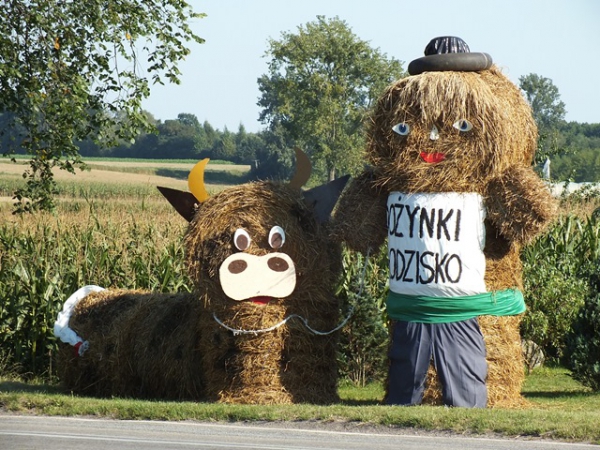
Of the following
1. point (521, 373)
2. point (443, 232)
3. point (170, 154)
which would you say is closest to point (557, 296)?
point (521, 373)

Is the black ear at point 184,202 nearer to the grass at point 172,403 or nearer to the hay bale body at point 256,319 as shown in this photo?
the hay bale body at point 256,319

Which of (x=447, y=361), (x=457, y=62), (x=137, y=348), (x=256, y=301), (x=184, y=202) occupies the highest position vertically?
(x=457, y=62)

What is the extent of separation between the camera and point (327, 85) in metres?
46.6

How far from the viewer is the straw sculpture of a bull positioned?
30.1 feet

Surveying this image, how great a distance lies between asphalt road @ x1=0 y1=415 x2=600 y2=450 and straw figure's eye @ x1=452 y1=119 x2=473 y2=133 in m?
2.70

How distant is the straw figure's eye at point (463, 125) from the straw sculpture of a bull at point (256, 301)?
59.9 inches

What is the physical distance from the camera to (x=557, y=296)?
12578 mm

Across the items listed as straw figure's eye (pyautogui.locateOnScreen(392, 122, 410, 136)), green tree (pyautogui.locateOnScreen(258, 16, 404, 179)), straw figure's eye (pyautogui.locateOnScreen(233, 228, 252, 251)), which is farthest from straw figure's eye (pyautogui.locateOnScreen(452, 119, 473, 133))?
green tree (pyautogui.locateOnScreen(258, 16, 404, 179))

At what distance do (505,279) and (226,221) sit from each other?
8.70 ft

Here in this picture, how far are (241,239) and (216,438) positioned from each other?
218 cm

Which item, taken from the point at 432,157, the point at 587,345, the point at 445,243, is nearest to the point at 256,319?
the point at 445,243

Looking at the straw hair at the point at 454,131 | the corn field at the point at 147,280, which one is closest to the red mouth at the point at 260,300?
the straw hair at the point at 454,131

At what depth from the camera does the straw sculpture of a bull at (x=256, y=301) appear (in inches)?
361

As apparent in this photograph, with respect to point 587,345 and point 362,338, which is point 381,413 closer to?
point 587,345
